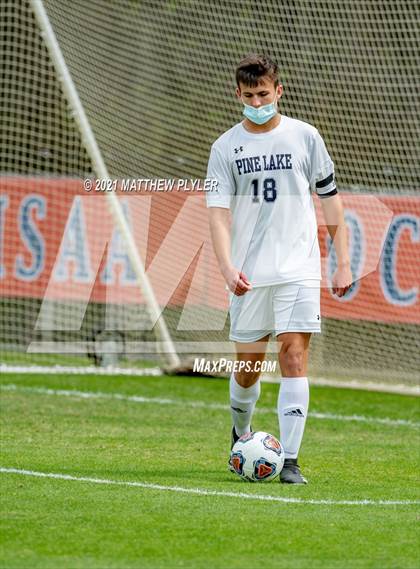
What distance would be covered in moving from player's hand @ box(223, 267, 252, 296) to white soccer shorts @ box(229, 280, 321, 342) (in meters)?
0.30

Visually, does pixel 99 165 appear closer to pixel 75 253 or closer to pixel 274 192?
pixel 75 253

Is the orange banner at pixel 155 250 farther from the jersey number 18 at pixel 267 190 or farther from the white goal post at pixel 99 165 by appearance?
the jersey number 18 at pixel 267 190

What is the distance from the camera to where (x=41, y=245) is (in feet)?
50.7

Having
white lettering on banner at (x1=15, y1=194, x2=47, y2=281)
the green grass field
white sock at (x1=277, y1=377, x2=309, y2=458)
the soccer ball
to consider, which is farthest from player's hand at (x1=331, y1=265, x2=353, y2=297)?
white lettering on banner at (x1=15, y1=194, x2=47, y2=281)

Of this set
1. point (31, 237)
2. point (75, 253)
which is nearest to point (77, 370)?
point (75, 253)

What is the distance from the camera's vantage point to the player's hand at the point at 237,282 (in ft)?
22.5

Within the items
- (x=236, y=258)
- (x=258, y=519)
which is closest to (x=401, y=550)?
(x=258, y=519)

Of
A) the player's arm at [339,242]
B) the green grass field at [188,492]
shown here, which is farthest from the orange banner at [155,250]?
the player's arm at [339,242]

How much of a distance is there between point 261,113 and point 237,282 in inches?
36.7

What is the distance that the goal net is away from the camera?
1396 cm

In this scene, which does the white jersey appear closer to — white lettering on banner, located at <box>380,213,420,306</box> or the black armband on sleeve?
the black armband on sleeve

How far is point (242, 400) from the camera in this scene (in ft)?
24.4

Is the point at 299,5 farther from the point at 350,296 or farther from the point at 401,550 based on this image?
the point at 401,550

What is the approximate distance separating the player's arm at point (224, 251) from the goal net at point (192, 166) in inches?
257
